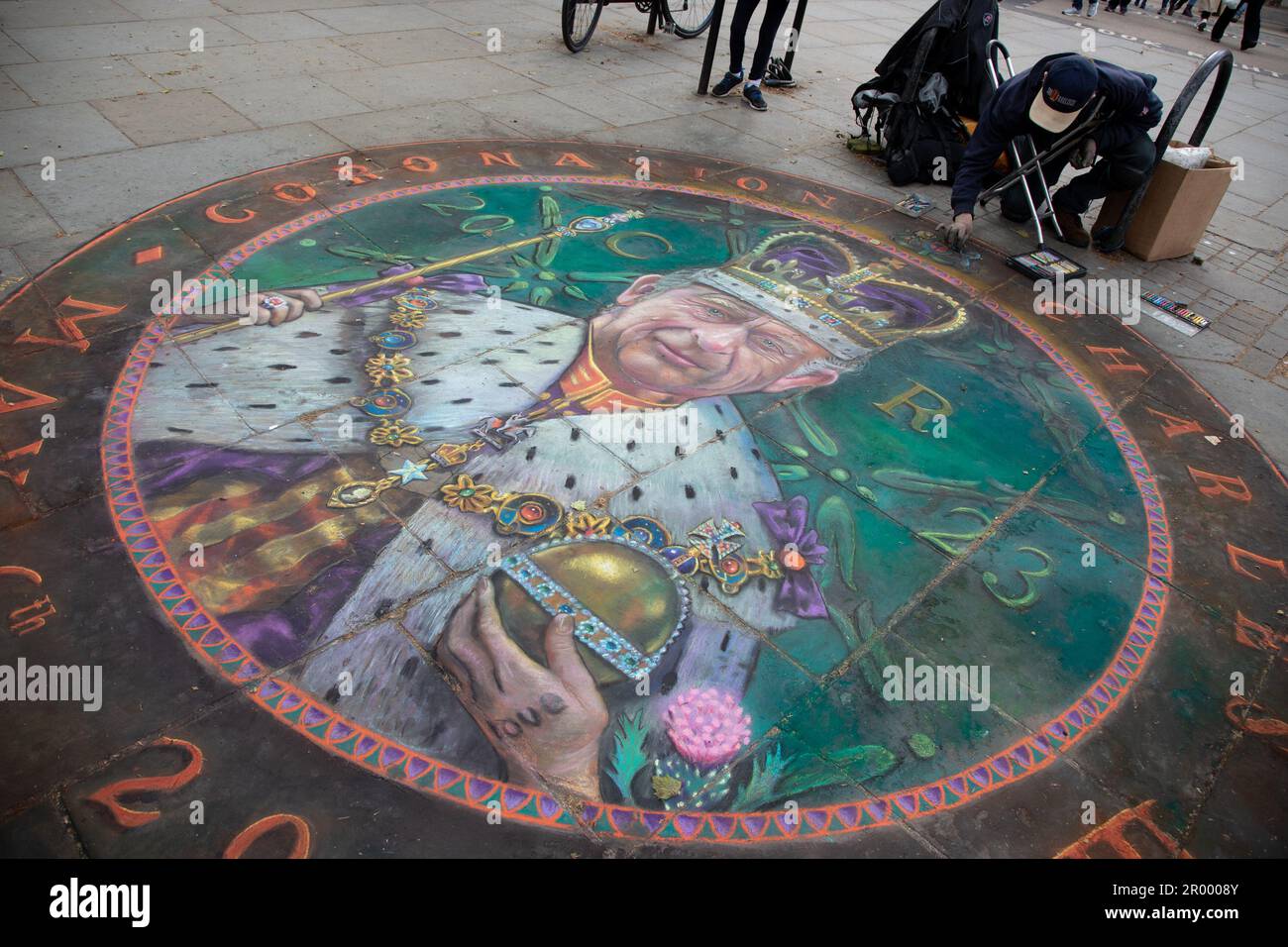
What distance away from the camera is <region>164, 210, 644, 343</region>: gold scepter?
12.7ft

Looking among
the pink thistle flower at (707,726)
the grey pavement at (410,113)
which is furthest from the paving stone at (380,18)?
the pink thistle flower at (707,726)

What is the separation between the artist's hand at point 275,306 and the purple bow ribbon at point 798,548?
8.78ft

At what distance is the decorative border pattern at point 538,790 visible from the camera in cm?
229

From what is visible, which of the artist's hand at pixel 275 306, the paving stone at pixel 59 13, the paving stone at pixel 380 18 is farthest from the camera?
the paving stone at pixel 380 18

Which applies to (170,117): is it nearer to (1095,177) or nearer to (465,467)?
(465,467)

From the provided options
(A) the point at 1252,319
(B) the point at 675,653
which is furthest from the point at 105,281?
(A) the point at 1252,319

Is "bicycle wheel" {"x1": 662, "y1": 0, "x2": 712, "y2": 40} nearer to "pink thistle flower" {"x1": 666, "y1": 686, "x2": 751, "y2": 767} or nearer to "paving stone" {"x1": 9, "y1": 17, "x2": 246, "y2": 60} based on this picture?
"paving stone" {"x1": 9, "y1": 17, "x2": 246, "y2": 60}

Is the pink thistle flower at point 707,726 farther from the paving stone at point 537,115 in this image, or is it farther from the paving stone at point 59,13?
the paving stone at point 59,13

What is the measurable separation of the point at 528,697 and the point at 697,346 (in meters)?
2.32

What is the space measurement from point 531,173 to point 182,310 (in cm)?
277

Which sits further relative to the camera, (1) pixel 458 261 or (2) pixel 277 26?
(2) pixel 277 26

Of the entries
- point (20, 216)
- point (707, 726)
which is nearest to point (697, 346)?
point (707, 726)

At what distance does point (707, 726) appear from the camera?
101 inches

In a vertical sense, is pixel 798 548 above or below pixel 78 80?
below
